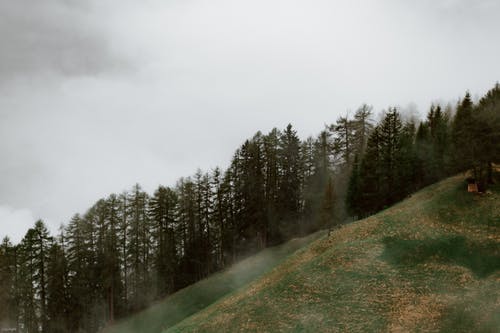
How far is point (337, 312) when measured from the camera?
1171 inches

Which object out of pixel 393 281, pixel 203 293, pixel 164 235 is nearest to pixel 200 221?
pixel 164 235

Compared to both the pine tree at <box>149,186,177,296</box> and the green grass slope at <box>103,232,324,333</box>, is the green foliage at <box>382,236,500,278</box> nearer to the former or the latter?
the green grass slope at <box>103,232,324,333</box>

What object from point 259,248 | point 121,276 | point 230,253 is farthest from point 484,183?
point 121,276

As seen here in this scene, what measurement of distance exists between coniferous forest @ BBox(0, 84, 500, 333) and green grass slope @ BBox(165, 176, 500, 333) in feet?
45.9

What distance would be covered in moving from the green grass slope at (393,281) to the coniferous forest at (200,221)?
14.0 meters

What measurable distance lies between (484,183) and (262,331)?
1151 inches

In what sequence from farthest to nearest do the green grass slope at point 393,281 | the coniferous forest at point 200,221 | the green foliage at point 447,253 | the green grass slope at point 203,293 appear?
1. the coniferous forest at point 200,221
2. the green grass slope at point 203,293
3. the green foliage at point 447,253
4. the green grass slope at point 393,281

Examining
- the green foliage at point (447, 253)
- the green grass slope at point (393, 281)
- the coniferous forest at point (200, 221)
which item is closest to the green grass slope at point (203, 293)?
the coniferous forest at point (200, 221)

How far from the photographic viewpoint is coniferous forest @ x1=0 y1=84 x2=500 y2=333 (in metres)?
56.2

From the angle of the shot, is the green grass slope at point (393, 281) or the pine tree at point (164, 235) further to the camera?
the pine tree at point (164, 235)

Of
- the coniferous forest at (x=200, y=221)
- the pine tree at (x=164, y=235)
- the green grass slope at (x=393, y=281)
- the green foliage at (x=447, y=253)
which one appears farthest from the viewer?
the pine tree at (x=164, y=235)

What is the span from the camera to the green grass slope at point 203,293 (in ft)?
168

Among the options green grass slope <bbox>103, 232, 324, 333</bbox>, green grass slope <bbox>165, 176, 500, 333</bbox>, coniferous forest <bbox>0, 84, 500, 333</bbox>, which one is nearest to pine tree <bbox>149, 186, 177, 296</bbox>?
coniferous forest <bbox>0, 84, 500, 333</bbox>

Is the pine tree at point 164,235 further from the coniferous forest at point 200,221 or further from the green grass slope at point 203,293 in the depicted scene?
the green grass slope at point 203,293
